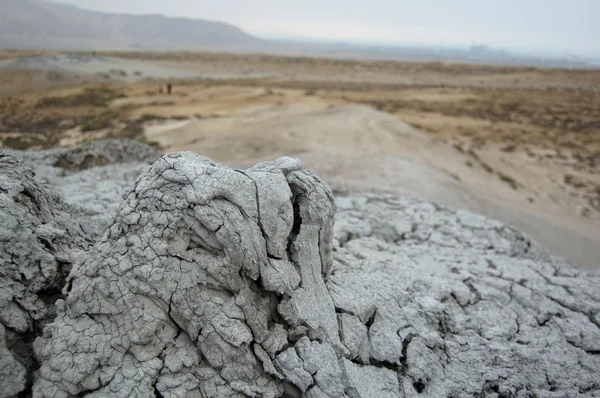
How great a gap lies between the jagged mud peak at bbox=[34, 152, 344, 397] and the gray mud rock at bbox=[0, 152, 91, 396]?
16cm

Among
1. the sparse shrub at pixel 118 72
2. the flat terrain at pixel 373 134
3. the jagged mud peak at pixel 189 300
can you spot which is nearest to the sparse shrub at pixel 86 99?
the flat terrain at pixel 373 134

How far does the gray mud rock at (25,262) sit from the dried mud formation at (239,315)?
1cm

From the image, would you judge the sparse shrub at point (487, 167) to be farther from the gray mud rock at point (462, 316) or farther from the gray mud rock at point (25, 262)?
the gray mud rock at point (25, 262)

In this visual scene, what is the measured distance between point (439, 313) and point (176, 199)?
2646 millimetres

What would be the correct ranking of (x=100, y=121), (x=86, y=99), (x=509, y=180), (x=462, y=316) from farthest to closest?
→ (x=86, y=99)
(x=100, y=121)
(x=509, y=180)
(x=462, y=316)

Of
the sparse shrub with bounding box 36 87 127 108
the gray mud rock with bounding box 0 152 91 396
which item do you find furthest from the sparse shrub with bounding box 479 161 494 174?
the sparse shrub with bounding box 36 87 127 108

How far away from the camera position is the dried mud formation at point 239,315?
250 centimetres

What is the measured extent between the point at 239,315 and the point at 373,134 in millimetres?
12051

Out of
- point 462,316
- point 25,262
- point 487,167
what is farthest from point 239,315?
point 487,167

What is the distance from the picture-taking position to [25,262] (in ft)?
8.80

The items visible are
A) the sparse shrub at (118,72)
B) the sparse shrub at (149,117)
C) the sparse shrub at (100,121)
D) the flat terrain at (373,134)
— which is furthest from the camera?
the sparse shrub at (118,72)

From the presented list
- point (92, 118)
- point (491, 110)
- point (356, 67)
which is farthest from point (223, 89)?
point (356, 67)

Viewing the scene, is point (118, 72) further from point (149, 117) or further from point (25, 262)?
point (25, 262)

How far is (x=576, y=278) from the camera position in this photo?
5105 mm
